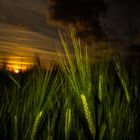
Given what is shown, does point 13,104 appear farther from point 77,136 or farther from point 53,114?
point 77,136

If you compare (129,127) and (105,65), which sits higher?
(105,65)

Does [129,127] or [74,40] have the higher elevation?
[74,40]

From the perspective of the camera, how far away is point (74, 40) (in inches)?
36.8

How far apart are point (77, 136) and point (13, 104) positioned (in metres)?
0.26

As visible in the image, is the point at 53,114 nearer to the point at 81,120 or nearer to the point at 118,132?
the point at 81,120

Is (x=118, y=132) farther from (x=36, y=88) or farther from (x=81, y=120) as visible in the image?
(x=36, y=88)

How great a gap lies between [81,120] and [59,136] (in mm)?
98

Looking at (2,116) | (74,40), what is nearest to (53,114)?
(2,116)

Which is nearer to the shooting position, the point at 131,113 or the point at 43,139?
the point at 43,139

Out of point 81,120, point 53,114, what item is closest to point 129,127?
point 81,120

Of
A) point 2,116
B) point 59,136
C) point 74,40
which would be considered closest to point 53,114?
point 59,136

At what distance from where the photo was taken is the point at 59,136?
39.4 inches

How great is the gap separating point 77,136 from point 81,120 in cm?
7

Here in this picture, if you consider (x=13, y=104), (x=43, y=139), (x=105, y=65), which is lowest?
(x=43, y=139)
